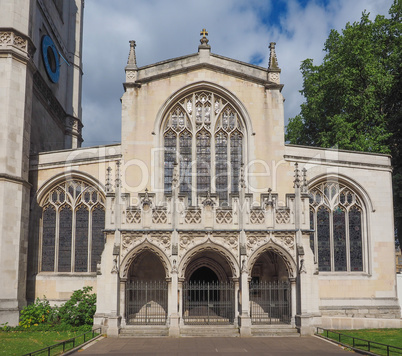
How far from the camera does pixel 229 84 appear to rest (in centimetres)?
2495

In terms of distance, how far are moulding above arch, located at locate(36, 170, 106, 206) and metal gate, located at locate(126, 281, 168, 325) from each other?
5.31 m

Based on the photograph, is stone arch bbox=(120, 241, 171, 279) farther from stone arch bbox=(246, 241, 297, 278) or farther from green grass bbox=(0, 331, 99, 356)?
stone arch bbox=(246, 241, 297, 278)

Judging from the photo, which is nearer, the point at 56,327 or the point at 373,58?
the point at 56,327

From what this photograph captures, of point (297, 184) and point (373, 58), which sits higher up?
point (373, 58)

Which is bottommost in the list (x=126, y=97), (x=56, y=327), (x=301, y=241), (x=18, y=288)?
(x=56, y=327)

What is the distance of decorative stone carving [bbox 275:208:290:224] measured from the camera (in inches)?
780

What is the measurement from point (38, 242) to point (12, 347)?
8.71 metres

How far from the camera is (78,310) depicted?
2083 centimetres

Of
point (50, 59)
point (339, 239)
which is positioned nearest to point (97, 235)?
point (339, 239)

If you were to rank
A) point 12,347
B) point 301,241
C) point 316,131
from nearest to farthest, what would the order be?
point 12,347, point 301,241, point 316,131

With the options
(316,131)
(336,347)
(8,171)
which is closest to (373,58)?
(316,131)

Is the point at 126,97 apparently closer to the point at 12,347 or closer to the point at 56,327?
the point at 56,327

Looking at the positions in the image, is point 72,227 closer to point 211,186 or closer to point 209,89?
point 211,186

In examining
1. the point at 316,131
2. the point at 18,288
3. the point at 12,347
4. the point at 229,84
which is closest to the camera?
the point at 12,347
